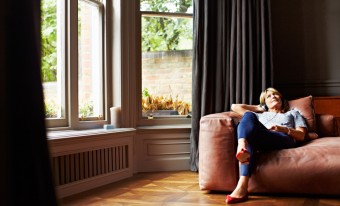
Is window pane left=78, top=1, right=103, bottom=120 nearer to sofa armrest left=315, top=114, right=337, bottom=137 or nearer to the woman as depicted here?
the woman

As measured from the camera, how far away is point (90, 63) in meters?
3.17

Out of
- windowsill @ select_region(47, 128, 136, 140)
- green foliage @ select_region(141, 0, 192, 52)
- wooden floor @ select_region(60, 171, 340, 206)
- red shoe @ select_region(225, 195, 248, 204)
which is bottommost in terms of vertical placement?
wooden floor @ select_region(60, 171, 340, 206)

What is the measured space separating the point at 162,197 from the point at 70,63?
131cm

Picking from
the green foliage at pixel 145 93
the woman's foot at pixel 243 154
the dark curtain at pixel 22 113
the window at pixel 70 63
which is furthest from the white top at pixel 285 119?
the dark curtain at pixel 22 113

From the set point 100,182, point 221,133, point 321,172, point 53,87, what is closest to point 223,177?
point 221,133

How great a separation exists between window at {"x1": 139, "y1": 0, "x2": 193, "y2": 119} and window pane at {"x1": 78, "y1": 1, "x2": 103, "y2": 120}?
47 cm

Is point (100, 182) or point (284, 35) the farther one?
point (284, 35)

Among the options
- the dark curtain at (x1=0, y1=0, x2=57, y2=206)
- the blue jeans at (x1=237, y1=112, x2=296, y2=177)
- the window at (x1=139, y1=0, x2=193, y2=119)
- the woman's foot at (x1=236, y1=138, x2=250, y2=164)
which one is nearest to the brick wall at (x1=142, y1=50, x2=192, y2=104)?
the window at (x1=139, y1=0, x2=193, y2=119)

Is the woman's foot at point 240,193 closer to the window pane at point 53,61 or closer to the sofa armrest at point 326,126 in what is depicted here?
the sofa armrest at point 326,126

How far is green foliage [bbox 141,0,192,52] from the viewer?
11.7ft

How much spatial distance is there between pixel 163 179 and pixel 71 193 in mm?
830

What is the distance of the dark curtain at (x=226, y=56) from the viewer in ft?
11.1

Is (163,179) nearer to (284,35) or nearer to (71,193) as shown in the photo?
(71,193)

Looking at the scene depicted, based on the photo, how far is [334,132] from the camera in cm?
303
